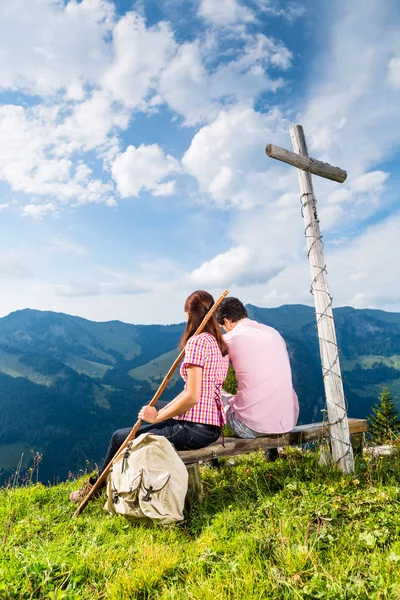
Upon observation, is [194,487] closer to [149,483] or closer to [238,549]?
[149,483]

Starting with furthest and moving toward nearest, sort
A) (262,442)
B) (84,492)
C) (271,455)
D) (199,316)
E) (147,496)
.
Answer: (271,455) < (84,492) < (262,442) < (199,316) < (147,496)

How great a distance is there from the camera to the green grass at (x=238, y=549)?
2.94 meters

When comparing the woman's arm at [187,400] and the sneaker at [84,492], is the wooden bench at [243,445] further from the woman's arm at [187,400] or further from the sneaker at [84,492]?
the sneaker at [84,492]

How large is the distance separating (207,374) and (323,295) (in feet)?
7.69

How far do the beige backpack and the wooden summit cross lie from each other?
2495mm

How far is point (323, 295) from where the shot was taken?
627cm

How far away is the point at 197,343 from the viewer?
5234 millimetres

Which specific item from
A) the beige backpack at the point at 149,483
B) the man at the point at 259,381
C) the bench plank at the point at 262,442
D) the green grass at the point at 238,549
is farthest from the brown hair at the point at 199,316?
the green grass at the point at 238,549

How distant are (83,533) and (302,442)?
3471mm

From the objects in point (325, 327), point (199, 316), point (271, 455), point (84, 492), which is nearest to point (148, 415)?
point (199, 316)

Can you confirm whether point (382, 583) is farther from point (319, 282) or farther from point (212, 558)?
point (319, 282)

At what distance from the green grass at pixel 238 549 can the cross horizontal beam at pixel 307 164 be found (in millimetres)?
4716

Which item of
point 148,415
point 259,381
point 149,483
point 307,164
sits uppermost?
point 307,164

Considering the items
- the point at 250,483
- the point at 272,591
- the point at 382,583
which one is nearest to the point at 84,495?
the point at 250,483
